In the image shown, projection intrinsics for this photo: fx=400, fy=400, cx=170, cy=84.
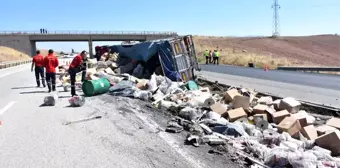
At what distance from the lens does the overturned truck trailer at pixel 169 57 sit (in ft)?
59.7

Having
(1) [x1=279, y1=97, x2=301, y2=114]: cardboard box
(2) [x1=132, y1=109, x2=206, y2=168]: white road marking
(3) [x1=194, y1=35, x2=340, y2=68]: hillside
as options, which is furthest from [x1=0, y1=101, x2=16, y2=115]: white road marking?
(3) [x1=194, y1=35, x2=340, y2=68]: hillside

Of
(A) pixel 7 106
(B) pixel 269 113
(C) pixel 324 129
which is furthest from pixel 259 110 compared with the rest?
(A) pixel 7 106

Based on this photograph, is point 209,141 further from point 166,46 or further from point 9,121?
point 166,46

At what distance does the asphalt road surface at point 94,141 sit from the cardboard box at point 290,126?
2.38m

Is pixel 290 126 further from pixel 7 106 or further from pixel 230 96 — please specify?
pixel 7 106

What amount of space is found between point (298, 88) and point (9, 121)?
11.5 meters

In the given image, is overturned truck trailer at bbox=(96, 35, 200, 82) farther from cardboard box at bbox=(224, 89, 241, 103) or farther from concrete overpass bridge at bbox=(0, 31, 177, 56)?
concrete overpass bridge at bbox=(0, 31, 177, 56)

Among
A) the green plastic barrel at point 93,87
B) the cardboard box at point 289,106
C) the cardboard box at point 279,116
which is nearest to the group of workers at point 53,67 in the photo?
the green plastic barrel at point 93,87

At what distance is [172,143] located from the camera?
22.7 feet

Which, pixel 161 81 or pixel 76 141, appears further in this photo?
pixel 161 81

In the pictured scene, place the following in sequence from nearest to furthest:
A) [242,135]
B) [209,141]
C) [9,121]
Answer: [209,141] → [242,135] → [9,121]

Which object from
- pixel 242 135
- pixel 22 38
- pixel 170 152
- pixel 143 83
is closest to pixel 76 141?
pixel 170 152

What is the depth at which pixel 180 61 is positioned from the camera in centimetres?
1867

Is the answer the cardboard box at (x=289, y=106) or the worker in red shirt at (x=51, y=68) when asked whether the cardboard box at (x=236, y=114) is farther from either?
the worker in red shirt at (x=51, y=68)
